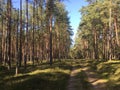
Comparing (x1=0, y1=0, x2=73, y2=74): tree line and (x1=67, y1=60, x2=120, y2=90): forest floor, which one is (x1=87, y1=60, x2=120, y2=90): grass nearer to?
(x1=67, y1=60, x2=120, y2=90): forest floor

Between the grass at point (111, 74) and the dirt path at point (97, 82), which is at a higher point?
the grass at point (111, 74)

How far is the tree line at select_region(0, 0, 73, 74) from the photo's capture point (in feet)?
102

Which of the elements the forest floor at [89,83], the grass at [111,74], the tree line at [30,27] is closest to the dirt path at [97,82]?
the forest floor at [89,83]

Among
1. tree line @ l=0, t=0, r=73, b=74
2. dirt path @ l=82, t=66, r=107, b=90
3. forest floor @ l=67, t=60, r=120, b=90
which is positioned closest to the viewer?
forest floor @ l=67, t=60, r=120, b=90

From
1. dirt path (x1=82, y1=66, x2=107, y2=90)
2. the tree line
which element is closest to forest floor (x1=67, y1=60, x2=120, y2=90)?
dirt path (x1=82, y1=66, x2=107, y2=90)

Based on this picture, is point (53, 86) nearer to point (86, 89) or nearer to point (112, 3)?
point (86, 89)

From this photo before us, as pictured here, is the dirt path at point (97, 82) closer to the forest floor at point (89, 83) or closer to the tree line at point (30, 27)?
the forest floor at point (89, 83)

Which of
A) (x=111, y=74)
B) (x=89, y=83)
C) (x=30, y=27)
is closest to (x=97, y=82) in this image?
(x=89, y=83)

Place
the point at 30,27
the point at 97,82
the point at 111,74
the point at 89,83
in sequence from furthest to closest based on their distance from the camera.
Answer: the point at 30,27 < the point at 111,74 < the point at 97,82 < the point at 89,83

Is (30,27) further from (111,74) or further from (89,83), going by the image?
(89,83)

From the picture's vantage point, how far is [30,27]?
232 ft

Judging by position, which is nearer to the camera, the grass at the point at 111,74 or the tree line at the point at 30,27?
the grass at the point at 111,74

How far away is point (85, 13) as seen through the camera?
2496 inches

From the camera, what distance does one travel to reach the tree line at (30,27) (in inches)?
1228
